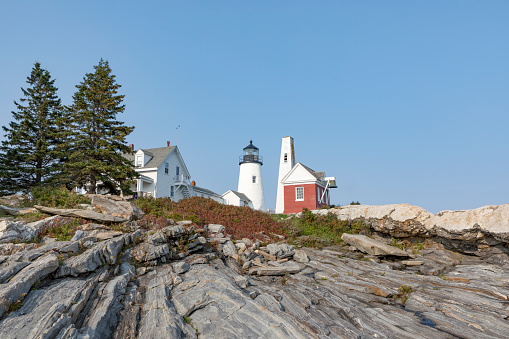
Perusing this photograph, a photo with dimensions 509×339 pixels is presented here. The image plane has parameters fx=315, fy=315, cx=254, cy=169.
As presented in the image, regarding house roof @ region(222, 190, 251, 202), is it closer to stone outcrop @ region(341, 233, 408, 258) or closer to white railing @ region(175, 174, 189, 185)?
white railing @ region(175, 174, 189, 185)

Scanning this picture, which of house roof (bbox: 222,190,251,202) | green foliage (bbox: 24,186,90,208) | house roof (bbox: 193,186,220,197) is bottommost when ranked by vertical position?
green foliage (bbox: 24,186,90,208)

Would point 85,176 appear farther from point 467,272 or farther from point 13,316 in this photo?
point 467,272

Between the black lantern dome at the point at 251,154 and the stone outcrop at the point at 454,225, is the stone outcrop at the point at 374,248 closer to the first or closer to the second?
the stone outcrop at the point at 454,225

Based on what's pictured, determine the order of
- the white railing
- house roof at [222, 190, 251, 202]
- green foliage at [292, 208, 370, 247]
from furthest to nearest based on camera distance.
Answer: house roof at [222, 190, 251, 202], the white railing, green foliage at [292, 208, 370, 247]

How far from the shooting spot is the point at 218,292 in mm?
8703

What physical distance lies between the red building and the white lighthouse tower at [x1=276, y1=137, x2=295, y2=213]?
1.77 metres

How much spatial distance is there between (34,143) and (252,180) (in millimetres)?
26887

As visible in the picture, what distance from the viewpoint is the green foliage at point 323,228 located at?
720 inches

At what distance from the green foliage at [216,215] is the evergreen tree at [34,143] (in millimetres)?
10340

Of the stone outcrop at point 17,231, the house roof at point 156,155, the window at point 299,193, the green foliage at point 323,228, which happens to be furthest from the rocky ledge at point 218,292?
the house roof at point 156,155

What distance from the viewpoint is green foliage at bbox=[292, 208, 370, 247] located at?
18.3 m

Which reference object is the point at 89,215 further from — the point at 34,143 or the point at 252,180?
the point at 252,180

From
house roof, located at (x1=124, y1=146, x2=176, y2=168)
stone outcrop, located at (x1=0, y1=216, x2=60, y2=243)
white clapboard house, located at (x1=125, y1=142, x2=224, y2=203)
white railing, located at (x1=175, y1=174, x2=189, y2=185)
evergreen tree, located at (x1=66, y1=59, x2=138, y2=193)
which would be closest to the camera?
stone outcrop, located at (x1=0, y1=216, x2=60, y2=243)

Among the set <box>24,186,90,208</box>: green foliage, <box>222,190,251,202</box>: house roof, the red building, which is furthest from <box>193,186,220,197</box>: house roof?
<box>24,186,90,208</box>: green foliage
